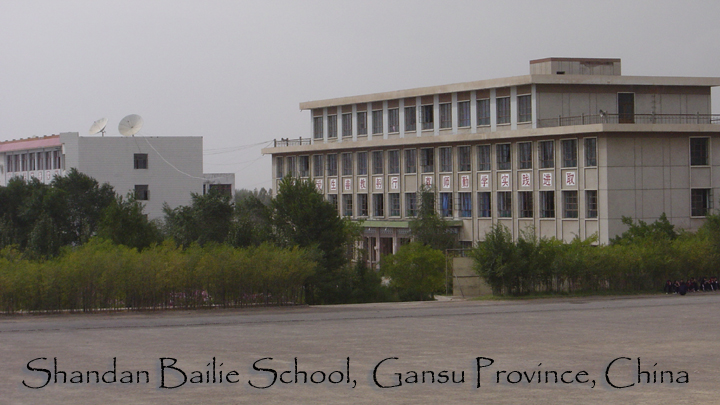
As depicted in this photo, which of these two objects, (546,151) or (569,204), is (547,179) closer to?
(546,151)

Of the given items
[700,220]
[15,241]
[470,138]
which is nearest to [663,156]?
[700,220]

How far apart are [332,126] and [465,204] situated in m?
15.8

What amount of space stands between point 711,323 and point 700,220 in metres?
32.5

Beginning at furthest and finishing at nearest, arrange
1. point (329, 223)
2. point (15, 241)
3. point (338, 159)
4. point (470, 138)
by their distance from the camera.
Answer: point (338, 159) → point (470, 138) → point (15, 241) → point (329, 223)

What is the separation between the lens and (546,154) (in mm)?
57031

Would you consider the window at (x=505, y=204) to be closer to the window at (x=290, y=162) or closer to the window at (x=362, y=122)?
the window at (x=362, y=122)

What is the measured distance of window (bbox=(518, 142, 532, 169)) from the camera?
58.1 metres

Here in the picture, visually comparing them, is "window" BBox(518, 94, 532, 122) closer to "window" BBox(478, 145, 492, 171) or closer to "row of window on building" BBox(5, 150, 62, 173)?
"window" BBox(478, 145, 492, 171)

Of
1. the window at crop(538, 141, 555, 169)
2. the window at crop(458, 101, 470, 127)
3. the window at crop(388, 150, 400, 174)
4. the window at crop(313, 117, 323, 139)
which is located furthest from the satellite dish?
the window at crop(538, 141, 555, 169)

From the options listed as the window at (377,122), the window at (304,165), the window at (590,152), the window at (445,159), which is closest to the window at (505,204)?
the window at (445,159)

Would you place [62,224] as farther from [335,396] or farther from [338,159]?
[335,396]

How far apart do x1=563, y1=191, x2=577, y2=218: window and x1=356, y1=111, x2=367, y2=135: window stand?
775 inches

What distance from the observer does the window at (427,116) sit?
6481 cm

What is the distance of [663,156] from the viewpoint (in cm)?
5444
